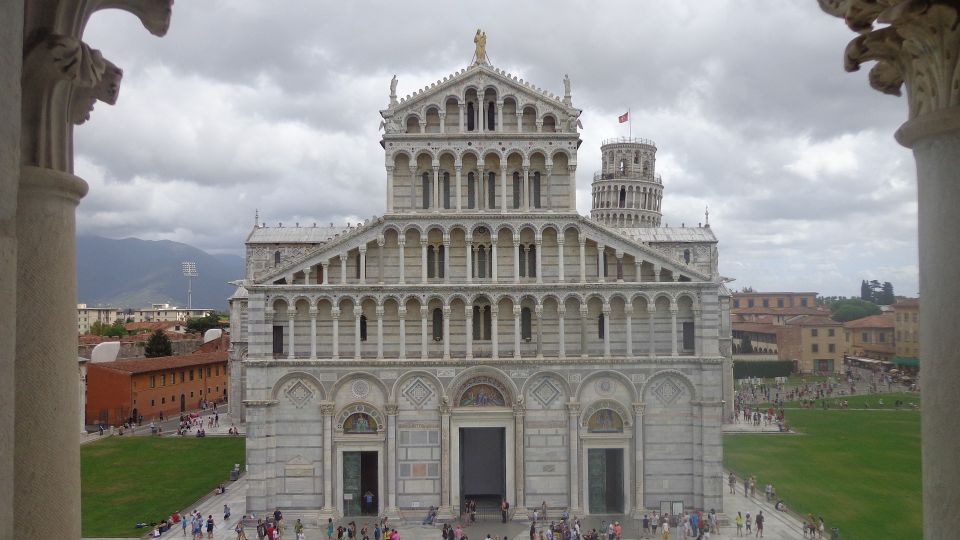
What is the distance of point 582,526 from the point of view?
29156 millimetres

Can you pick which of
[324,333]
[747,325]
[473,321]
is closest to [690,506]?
[473,321]

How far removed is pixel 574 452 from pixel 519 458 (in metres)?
2.26

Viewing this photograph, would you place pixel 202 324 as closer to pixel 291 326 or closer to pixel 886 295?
pixel 291 326

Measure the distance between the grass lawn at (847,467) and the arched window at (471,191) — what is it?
64.1ft

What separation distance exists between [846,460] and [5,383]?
4530cm

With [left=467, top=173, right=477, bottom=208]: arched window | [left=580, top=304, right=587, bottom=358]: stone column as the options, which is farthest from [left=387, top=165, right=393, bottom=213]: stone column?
[left=580, top=304, right=587, bottom=358]: stone column

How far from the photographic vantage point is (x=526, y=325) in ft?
103

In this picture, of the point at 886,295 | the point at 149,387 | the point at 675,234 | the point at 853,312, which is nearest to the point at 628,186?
the point at 675,234

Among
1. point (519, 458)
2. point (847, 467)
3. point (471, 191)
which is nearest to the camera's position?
point (519, 458)

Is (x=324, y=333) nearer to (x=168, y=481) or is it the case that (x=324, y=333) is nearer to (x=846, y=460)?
(x=168, y=481)

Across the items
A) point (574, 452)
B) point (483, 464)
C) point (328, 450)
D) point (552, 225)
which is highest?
point (552, 225)

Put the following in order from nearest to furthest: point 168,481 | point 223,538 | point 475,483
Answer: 1. point 223,538
2. point 475,483
3. point 168,481

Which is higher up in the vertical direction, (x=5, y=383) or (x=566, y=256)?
(x=566, y=256)

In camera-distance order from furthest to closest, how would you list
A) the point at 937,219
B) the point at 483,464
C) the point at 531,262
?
the point at 483,464, the point at 531,262, the point at 937,219
